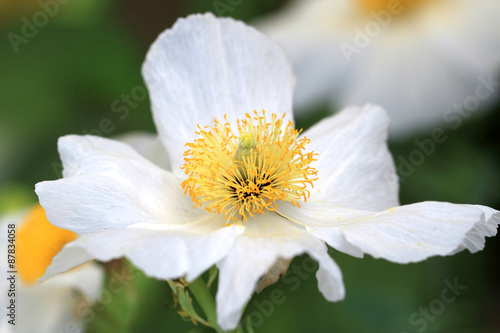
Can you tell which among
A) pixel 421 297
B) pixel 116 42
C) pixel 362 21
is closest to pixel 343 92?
pixel 362 21

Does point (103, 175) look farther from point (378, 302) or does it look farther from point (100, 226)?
point (378, 302)

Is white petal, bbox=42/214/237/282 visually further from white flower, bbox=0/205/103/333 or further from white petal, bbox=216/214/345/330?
white flower, bbox=0/205/103/333

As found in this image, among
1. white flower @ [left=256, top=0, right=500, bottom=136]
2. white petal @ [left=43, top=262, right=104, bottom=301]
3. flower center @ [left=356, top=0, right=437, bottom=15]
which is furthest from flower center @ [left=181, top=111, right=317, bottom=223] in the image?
flower center @ [left=356, top=0, right=437, bottom=15]

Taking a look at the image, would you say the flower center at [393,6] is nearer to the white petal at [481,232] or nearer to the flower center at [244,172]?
the flower center at [244,172]

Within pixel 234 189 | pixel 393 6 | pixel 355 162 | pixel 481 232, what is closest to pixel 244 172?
pixel 234 189

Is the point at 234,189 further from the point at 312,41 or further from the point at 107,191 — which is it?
the point at 312,41

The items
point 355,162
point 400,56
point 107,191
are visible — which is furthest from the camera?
point 400,56
